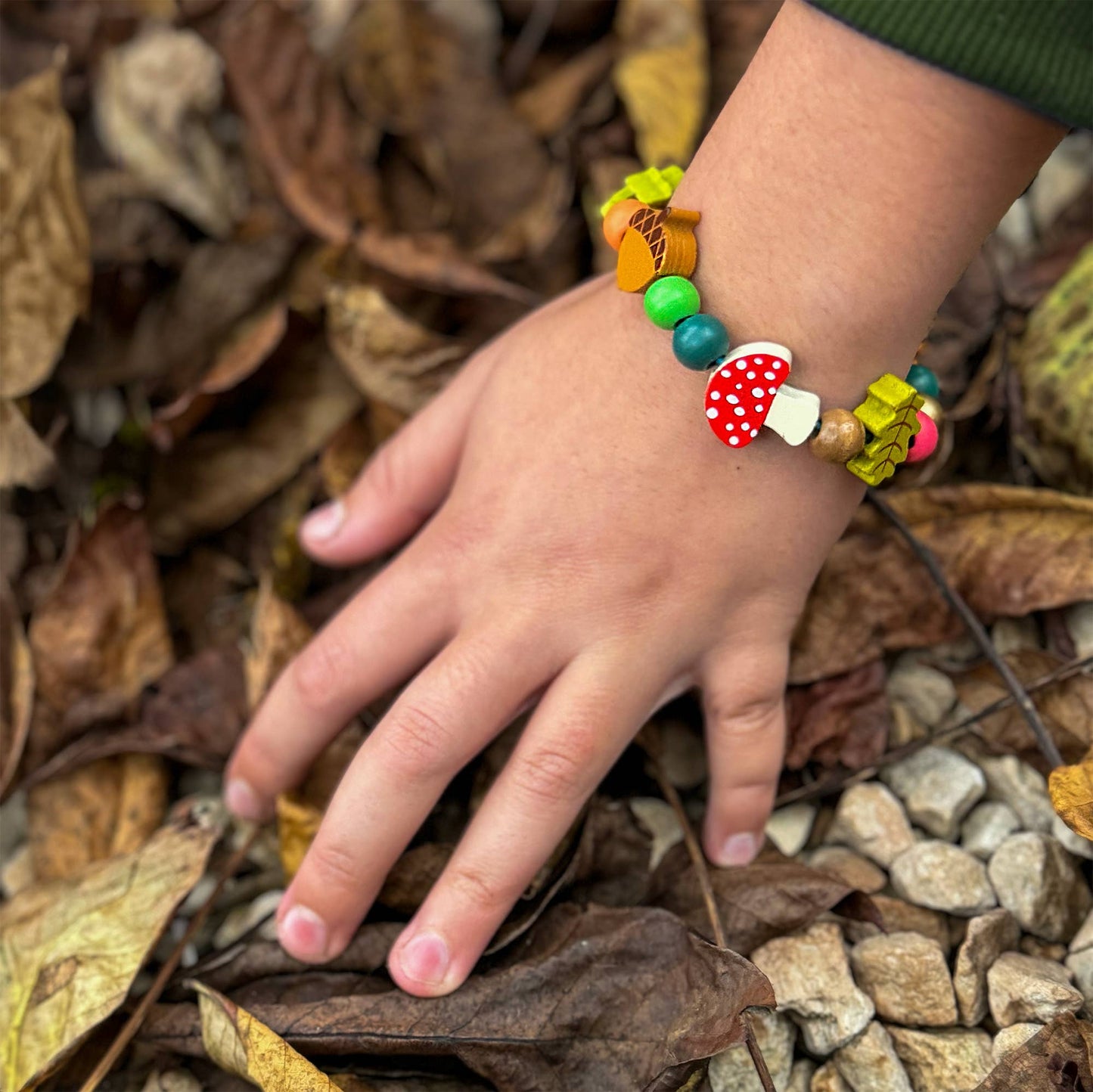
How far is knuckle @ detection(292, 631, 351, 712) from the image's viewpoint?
4.12 feet

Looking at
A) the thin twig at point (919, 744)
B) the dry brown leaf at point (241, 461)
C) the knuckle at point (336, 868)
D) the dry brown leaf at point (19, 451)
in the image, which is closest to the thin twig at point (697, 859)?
the thin twig at point (919, 744)

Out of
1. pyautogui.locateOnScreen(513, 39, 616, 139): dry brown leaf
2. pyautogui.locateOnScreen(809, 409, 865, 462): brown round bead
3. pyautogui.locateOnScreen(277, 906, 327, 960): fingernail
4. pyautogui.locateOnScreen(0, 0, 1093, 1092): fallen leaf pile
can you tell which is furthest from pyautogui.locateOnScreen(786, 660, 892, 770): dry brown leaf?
pyautogui.locateOnScreen(513, 39, 616, 139): dry brown leaf

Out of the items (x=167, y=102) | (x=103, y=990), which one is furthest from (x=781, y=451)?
(x=167, y=102)

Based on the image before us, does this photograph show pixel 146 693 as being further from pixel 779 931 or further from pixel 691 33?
pixel 691 33

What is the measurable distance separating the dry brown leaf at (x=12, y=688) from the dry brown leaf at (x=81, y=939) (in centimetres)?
17

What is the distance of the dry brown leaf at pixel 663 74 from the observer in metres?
1.66

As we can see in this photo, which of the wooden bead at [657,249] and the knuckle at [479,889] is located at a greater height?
the wooden bead at [657,249]

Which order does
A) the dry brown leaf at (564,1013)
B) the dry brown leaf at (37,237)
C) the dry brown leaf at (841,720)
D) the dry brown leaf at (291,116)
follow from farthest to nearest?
1. the dry brown leaf at (291,116)
2. the dry brown leaf at (37,237)
3. the dry brown leaf at (841,720)
4. the dry brown leaf at (564,1013)

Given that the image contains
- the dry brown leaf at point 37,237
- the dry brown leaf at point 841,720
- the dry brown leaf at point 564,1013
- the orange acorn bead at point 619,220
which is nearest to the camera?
the dry brown leaf at point 564,1013

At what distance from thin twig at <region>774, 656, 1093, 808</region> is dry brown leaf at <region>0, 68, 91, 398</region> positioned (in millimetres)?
1150

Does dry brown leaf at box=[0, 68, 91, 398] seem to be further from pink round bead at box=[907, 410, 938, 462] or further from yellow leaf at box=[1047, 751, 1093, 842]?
yellow leaf at box=[1047, 751, 1093, 842]

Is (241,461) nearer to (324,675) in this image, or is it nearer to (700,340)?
(324,675)

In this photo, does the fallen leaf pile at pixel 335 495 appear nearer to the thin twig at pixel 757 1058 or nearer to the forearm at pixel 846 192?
the thin twig at pixel 757 1058

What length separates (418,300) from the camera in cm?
164
